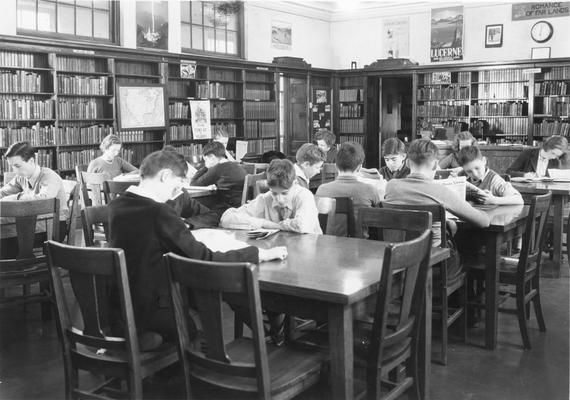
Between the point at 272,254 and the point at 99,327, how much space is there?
759 mm

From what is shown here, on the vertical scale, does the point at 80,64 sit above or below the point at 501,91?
above

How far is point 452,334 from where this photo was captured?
3.99 meters

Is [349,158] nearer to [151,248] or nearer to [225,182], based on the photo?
[225,182]

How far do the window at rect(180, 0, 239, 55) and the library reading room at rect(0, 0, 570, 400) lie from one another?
0.03 m

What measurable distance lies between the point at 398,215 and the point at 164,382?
55.8 inches

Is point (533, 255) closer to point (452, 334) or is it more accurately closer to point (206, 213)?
point (452, 334)

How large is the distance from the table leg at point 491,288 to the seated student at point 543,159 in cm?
263

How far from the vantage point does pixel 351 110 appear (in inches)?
494

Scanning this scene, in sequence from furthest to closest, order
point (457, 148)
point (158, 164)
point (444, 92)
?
point (444, 92), point (457, 148), point (158, 164)

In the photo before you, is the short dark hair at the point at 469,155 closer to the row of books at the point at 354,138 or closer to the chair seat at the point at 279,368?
the chair seat at the point at 279,368

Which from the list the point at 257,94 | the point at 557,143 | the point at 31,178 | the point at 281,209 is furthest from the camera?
the point at 257,94

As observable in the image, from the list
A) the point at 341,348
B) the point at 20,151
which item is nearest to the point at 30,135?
the point at 20,151

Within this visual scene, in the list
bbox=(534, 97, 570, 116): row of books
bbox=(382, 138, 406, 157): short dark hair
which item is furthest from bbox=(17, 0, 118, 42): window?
bbox=(534, 97, 570, 116): row of books

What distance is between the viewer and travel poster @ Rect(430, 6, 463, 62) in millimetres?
11344
